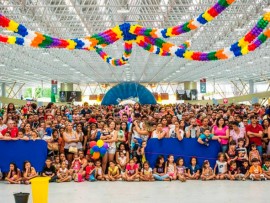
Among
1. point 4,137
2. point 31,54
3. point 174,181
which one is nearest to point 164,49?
point 174,181

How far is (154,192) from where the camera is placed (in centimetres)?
822

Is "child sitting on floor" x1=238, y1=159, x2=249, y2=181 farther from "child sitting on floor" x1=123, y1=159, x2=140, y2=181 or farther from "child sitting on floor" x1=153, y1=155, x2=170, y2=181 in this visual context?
"child sitting on floor" x1=123, y1=159, x2=140, y2=181

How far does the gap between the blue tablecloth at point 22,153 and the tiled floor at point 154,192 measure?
0.66 meters

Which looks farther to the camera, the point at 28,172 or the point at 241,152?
the point at 241,152

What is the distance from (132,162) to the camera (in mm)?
9758

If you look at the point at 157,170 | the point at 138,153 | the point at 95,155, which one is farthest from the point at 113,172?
the point at 157,170

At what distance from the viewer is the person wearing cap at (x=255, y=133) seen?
10.1 m

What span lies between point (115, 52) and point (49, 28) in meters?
10.2

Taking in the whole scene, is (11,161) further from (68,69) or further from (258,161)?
(68,69)

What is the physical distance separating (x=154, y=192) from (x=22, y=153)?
352 centimetres

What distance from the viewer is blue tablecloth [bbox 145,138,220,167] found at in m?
10.2

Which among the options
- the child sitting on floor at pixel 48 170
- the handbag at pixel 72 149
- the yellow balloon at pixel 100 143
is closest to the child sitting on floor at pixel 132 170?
the yellow balloon at pixel 100 143

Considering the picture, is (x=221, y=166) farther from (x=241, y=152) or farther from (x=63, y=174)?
(x=63, y=174)

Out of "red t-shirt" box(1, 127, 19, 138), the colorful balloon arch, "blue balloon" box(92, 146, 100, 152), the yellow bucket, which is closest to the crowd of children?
"blue balloon" box(92, 146, 100, 152)
